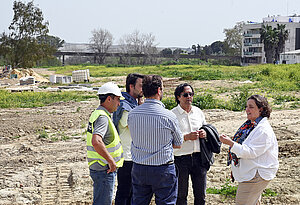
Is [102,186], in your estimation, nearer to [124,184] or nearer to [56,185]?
[124,184]

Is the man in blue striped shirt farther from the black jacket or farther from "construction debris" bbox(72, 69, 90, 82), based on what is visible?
"construction debris" bbox(72, 69, 90, 82)

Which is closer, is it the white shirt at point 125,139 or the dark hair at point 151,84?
the dark hair at point 151,84

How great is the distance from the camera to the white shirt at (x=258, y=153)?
4203mm

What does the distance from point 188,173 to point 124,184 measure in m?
0.81

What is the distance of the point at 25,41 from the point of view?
141 feet

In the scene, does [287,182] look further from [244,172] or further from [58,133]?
[58,133]

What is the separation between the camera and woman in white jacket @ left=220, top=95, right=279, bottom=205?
13.8 feet

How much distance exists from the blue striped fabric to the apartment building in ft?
249

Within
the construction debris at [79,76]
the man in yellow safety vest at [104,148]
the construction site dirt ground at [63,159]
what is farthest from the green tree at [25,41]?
the man in yellow safety vest at [104,148]

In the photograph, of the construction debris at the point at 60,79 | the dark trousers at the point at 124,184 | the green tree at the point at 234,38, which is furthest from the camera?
the green tree at the point at 234,38

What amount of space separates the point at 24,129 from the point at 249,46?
74200 millimetres

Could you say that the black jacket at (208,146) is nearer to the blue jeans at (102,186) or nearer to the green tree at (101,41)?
the blue jeans at (102,186)

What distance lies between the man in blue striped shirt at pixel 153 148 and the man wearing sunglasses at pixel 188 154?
2.37 feet

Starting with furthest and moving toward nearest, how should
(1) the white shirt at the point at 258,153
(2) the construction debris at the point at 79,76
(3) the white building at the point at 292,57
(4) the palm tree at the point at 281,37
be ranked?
(4) the palm tree at the point at 281,37, (3) the white building at the point at 292,57, (2) the construction debris at the point at 79,76, (1) the white shirt at the point at 258,153
